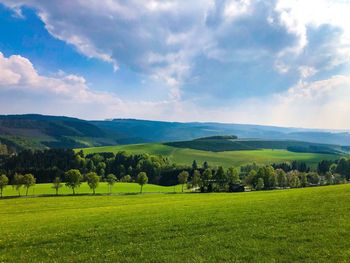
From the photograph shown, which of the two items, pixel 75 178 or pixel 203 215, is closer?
pixel 203 215

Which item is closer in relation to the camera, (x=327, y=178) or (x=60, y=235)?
(x=60, y=235)

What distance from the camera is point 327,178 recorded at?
179m

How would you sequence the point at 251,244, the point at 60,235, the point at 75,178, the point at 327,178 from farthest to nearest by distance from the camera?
the point at 327,178, the point at 75,178, the point at 60,235, the point at 251,244

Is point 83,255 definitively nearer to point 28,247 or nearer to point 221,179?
point 28,247

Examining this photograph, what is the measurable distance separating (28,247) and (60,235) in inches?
138

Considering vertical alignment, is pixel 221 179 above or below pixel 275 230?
below

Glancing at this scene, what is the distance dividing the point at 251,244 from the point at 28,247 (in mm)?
18103

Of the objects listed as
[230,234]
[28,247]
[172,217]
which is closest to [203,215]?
[172,217]

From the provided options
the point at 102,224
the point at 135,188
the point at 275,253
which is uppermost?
the point at 275,253

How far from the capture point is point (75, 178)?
486 ft

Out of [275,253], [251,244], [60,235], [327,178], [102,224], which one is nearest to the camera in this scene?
[275,253]

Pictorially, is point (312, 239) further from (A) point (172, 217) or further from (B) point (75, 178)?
(B) point (75, 178)

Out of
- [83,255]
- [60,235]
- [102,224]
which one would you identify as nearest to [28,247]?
[60,235]

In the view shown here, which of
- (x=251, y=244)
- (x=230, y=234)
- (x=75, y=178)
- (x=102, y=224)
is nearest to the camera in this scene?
(x=251, y=244)
